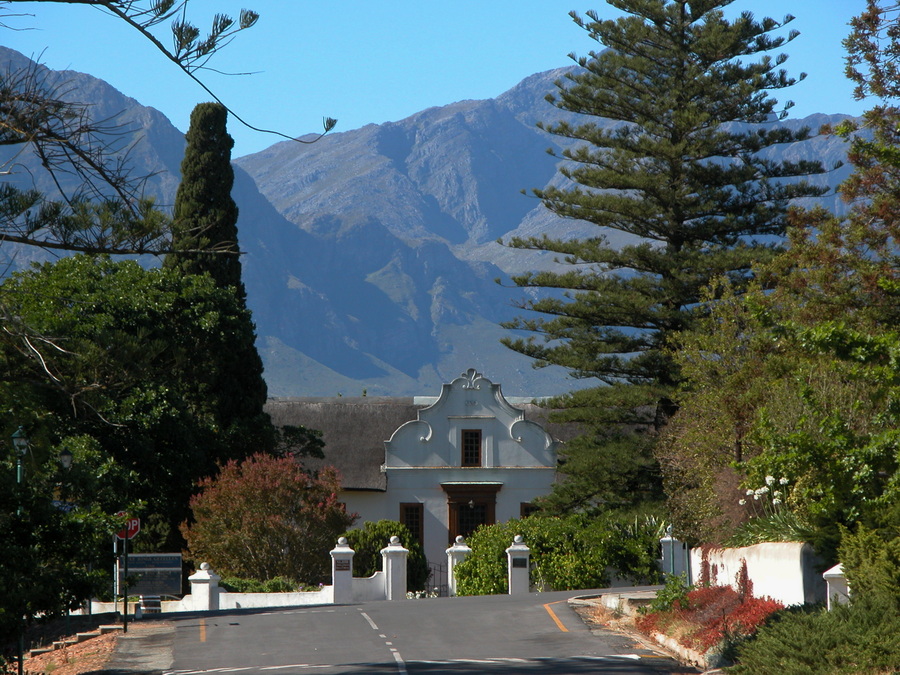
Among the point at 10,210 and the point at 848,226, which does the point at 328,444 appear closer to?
the point at 848,226

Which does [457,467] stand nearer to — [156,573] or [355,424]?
[355,424]

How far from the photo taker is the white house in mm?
42688

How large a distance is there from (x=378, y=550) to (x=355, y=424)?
11.3 meters

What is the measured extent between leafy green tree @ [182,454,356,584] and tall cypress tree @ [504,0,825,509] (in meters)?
8.72

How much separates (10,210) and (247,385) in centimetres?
2479

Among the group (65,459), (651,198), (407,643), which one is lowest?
(407,643)

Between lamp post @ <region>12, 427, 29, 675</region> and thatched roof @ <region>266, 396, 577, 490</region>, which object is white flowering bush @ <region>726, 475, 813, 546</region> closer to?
lamp post @ <region>12, 427, 29, 675</region>

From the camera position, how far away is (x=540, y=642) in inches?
735

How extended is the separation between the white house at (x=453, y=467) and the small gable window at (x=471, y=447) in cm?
4

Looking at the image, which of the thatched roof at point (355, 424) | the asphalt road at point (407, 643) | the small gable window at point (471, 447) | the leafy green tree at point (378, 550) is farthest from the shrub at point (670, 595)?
the thatched roof at point (355, 424)

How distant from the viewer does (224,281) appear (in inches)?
1465

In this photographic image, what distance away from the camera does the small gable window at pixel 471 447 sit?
43.4 m

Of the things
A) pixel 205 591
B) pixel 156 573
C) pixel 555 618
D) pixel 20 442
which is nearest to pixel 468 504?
pixel 205 591

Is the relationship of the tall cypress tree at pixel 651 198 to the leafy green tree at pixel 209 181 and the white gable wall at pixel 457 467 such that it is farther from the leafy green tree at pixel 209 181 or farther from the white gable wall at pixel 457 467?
the leafy green tree at pixel 209 181
